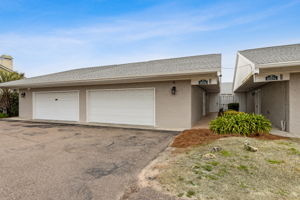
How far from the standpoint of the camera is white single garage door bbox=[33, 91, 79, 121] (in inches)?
404

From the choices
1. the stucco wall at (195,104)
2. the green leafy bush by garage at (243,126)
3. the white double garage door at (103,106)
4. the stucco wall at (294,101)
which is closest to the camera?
the green leafy bush by garage at (243,126)

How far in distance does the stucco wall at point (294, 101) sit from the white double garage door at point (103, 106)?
5.63m

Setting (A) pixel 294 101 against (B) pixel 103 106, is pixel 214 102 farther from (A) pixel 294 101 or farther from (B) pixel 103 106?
(B) pixel 103 106

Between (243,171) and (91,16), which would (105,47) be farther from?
(243,171)

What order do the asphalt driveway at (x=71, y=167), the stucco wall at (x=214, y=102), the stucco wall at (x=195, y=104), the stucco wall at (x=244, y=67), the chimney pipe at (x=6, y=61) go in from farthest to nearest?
1. the chimney pipe at (x=6, y=61)
2. the stucco wall at (x=214, y=102)
3. the stucco wall at (x=195, y=104)
4. the stucco wall at (x=244, y=67)
5. the asphalt driveway at (x=71, y=167)

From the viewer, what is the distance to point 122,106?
9008 mm

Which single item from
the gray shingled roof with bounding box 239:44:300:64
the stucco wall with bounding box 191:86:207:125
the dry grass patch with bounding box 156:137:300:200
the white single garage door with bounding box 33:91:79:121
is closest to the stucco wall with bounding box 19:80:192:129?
the stucco wall with bounding box 191:86:207:125

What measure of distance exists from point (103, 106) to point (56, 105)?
3909 mm

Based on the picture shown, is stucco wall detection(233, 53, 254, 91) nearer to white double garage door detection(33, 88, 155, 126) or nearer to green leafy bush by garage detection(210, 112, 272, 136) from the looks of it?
green leafy bush by garage detection(210, 112, 272, 136)

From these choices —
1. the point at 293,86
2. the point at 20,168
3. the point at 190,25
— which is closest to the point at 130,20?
the point at 190,25

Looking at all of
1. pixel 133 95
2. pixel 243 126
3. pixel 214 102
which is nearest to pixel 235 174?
pixel 243 126

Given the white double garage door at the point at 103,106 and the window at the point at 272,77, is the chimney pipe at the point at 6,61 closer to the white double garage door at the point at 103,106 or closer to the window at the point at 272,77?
the white double garage door at the point at 103,106

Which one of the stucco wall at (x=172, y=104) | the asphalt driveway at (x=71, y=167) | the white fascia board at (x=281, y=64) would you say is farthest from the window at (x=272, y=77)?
the asphalt driveway at (x=71, y=167)

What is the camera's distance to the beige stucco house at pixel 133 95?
293 inches
